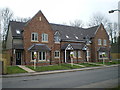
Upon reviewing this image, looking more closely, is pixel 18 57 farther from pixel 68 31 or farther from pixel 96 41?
pixel 96 41

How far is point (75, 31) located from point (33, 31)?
529 inches

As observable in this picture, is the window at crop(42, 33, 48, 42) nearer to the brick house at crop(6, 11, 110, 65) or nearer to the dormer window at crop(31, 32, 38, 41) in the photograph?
the brick house at crop(6, 11, 110, 65)

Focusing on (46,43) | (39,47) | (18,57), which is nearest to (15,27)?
(18,57)

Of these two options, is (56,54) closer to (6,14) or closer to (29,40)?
(29,40)

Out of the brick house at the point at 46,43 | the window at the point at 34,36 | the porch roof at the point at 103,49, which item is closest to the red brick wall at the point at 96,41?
the brick house at the point at 46,43

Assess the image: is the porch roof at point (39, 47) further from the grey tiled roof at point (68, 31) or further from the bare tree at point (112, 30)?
the bare tree at point (112, 30)

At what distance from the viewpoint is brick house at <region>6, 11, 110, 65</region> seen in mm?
27547

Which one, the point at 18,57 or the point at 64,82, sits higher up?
the point at 18,57

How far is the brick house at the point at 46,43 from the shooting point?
27.5 metres

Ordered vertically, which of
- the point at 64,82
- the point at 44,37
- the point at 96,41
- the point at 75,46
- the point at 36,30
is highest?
the point at 36,30

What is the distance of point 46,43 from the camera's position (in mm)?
29859

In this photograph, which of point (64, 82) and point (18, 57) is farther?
point (18, 57)

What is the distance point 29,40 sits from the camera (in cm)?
2800

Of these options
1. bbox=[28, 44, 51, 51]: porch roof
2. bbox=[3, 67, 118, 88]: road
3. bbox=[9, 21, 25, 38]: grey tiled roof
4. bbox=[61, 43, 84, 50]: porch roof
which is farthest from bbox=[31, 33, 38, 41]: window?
bbox=[3, 67, 118, 88]: road
